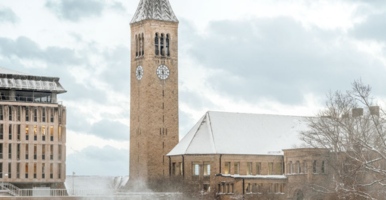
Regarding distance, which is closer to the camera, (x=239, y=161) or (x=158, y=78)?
(x=239, y=161)

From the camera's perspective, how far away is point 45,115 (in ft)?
314

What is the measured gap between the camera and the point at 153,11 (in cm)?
10950

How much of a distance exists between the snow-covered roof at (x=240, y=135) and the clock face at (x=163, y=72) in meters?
10.8

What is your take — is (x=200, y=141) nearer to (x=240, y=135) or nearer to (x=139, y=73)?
(x=240, y=135)

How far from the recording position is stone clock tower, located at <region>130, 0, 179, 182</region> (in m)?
106

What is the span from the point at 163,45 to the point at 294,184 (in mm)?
28915

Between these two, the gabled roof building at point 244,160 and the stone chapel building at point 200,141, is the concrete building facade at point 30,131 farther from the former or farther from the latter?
the gabled roof building at point 244,160

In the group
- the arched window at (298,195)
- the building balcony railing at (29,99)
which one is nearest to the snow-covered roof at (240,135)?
the arched window at (298,195)

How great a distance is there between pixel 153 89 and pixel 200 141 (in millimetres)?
13407

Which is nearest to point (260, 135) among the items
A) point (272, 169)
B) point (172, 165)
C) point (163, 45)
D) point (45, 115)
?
point (272, 169)

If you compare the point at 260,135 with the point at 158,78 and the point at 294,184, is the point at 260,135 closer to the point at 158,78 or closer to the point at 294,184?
the point at 294,184

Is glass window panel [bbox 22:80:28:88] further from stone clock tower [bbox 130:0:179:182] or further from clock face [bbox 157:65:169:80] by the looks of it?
clock face [bbox 157:65:169:80]

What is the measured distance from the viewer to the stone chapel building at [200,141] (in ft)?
315

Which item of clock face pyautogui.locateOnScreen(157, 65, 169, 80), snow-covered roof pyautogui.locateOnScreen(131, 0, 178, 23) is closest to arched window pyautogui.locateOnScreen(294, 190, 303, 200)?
clock face pyautogui.locateOnScreen(157, 65, 169, 80)
